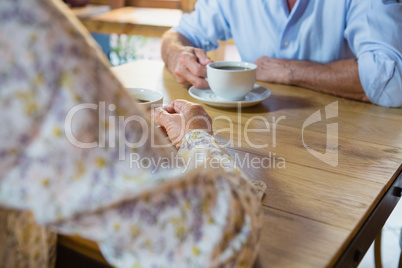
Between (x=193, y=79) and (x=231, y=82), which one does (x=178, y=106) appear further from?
(x=193, y=79)

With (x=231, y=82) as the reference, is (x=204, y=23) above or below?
above

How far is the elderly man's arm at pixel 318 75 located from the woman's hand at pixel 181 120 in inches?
23.0

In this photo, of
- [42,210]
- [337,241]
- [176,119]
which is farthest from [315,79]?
[42,210]

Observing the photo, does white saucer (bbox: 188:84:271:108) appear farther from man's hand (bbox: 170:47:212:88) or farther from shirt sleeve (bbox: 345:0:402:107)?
shirt sleeve (bbox: 345:0:402:107)

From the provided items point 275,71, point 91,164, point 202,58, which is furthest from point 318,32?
point 91,164

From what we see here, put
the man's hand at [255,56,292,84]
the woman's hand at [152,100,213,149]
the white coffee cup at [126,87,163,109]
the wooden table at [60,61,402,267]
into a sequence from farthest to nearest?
1. the man's hand at [255,56,292,84]
2. the white coffee cup at [126,87,163,109]
3. the woman's hand at [152,100,213,149]
4. the wooden table at [60,61,402,267]

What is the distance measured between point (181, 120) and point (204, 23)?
Result: 1.00 metres

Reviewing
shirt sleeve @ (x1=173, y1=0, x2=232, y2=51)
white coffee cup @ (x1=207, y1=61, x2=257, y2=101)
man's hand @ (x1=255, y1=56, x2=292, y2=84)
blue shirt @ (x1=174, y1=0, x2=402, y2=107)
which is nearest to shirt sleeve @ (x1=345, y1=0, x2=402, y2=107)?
blue shirt @ (x1=174, y1=0, x2=402, y2=107)

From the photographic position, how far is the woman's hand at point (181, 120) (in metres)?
0.79

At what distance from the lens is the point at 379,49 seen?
123 centimetres

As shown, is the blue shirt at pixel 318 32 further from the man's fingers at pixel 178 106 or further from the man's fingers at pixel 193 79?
the man's fingers at pixel 178 106

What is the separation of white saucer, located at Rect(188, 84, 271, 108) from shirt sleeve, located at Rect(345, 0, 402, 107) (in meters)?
0.30

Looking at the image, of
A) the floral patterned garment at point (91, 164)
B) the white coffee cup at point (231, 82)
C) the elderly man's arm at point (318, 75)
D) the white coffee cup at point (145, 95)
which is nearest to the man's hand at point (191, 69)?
the white coffee cup at point (231, 82)

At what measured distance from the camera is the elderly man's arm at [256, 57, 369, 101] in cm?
123
